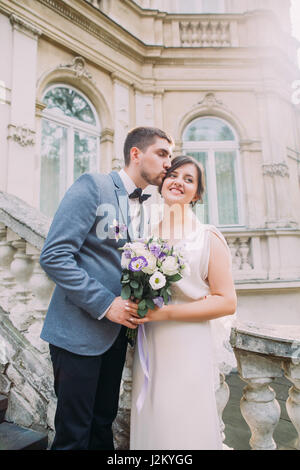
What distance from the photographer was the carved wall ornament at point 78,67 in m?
6.04

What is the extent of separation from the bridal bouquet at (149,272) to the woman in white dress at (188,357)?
94 millimetres

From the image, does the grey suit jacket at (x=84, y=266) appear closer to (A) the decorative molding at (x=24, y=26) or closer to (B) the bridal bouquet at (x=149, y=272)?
(B) the bridal bouquet at (x=149, y=272)

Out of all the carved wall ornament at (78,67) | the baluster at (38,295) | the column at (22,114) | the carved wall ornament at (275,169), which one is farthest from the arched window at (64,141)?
the carved wall ornament at (275,169)

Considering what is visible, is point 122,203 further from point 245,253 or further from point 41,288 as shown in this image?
point 245,253

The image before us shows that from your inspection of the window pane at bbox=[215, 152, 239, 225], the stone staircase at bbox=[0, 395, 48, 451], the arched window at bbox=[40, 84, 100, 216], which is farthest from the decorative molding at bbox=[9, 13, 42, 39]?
the stone staircase at bbox=[0, 395, 48, 451]

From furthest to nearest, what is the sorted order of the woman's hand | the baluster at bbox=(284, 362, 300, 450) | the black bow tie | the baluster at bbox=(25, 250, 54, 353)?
the baluster at bbox=(25, 250, 54, 353)
the black bow tie
the baluster at bbox=(284, 362, 300, 450)
the woman's hand

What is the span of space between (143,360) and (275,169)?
6812 millimetres

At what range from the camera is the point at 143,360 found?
150 cm

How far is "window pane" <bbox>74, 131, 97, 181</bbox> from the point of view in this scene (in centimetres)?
644

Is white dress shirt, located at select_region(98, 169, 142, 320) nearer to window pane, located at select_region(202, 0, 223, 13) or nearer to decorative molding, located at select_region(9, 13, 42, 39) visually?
decorative molding, located at select_region(9, 13, 42, 39)

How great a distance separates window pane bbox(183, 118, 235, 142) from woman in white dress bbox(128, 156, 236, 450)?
254 inches

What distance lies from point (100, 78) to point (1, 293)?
18.6 feet

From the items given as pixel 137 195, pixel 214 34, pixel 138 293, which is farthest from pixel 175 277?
pixel 214 34
